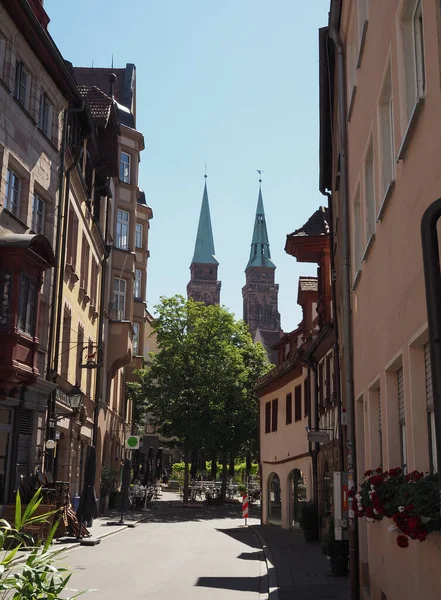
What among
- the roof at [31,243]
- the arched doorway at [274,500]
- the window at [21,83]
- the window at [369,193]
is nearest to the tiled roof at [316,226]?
the roof at [31,243]

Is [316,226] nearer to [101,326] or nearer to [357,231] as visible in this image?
[101,326]

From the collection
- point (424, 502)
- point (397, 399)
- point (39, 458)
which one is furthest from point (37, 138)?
point (424, 502)

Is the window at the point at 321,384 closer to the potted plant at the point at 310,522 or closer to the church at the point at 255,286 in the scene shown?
the potted plant at the point at 310,522

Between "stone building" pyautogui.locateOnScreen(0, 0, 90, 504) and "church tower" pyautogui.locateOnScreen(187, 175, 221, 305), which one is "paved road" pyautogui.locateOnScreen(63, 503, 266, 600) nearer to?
"stone building" pyautogui.locateOnScreen(0, 0, 90, 504)

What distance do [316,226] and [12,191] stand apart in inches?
395

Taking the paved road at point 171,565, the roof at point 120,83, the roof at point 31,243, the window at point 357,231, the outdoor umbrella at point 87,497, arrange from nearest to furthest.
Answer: the window at point 357,231, the paved road at point 171,565, the roof at point 31,243, the outdoor umbrella at point 87,497, the roof at point 120,83

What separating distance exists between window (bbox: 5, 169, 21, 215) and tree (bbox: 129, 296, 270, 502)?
29.7 metres

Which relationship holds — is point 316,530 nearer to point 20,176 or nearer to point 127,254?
point 20,176

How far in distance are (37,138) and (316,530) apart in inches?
551

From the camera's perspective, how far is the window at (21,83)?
20.7 m

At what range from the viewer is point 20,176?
2088 cm

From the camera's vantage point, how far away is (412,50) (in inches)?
314

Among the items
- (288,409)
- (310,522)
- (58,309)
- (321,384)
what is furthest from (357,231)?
(288,409)

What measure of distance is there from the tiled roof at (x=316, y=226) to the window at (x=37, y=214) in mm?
7637
